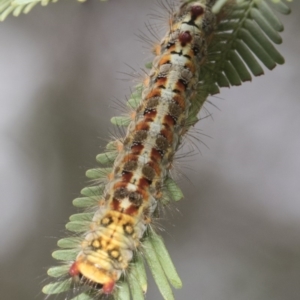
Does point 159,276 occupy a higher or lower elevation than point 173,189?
lower

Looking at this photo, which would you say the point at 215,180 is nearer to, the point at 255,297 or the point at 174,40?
the point at 255,297

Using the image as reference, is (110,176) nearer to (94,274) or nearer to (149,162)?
(149,162)

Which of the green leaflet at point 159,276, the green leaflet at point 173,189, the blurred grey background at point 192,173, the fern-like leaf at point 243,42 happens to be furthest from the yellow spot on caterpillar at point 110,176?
the blurred grey background at point 192,173

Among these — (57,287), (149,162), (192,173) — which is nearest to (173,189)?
(149,162)

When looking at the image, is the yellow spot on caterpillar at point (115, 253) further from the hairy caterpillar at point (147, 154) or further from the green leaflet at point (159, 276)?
the green leaflet at point (159, 276)

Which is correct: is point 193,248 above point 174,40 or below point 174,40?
below


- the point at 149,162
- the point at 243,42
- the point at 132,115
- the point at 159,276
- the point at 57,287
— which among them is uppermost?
the point at 243,42

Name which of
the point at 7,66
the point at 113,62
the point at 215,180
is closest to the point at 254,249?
the point at 215,180
